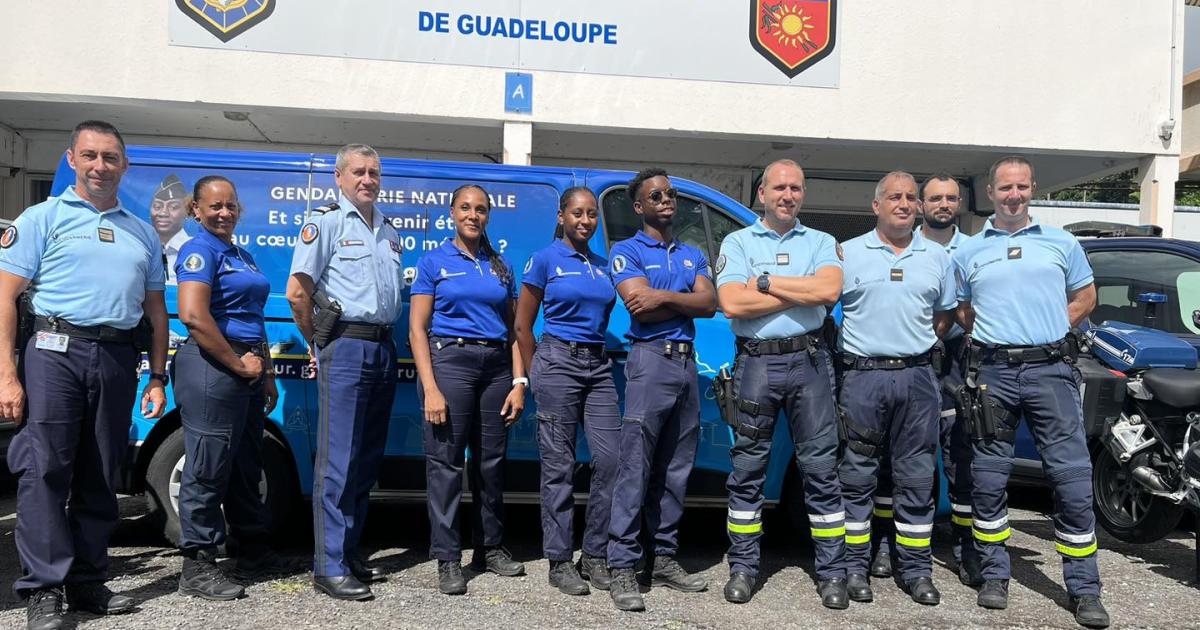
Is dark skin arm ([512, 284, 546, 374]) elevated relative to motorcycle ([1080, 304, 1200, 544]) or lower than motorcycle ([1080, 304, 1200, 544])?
elevated

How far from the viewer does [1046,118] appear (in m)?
9.23

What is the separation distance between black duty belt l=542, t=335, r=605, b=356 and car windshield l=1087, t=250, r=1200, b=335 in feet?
10.5

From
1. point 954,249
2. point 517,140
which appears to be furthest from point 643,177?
point 517,140

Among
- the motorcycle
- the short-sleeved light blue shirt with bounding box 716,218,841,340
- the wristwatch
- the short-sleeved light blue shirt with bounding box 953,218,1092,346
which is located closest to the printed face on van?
the short-sleeved light blue shirt with bounding box 716,218,841,340

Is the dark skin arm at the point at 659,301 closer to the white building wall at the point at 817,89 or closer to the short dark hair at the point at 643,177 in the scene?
the short dark hair at the point at 643,177

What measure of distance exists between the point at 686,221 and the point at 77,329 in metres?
2.71

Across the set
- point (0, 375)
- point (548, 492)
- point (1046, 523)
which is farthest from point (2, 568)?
point (1046, 523)

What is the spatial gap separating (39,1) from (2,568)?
20.5ft

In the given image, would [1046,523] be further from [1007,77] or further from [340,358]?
[1007,77]

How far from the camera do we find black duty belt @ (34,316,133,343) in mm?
3285

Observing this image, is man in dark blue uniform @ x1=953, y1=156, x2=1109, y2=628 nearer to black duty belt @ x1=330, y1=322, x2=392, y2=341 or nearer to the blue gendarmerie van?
the blue gendarmerie van

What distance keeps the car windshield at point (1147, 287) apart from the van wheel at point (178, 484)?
15.1 feet

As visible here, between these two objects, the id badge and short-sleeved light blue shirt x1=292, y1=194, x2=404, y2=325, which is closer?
the id badge

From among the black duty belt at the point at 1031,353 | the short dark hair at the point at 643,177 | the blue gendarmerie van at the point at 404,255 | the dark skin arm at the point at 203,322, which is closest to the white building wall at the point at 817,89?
the blue gendarmerie van at the point at 404,255
